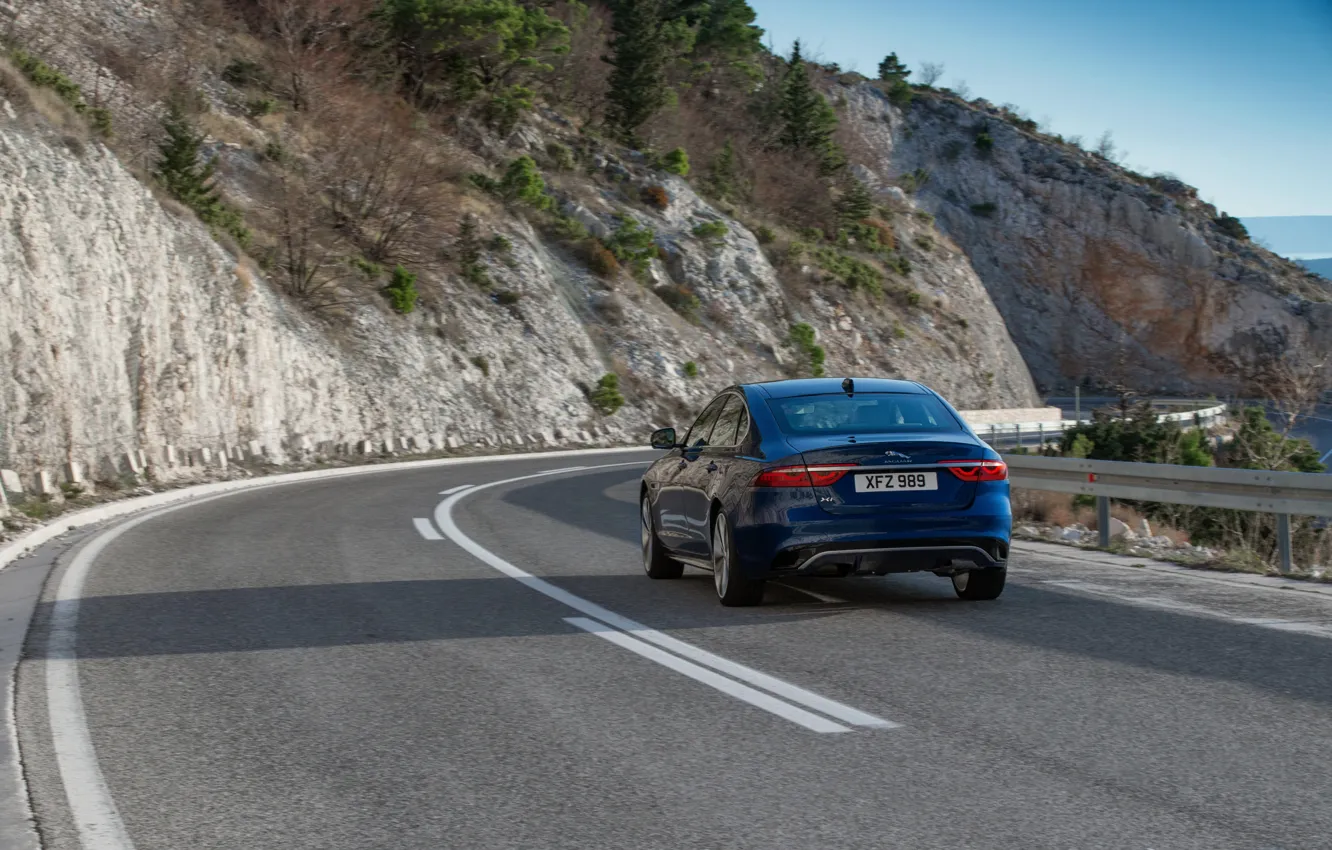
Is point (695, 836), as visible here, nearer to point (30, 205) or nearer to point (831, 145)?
point (30, 205)

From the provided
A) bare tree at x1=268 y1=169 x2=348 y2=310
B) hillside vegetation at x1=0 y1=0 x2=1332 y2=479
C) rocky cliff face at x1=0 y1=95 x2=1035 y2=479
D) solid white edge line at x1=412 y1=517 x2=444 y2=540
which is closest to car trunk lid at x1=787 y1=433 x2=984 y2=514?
solid white edge line at x1=412 y1=517 x2=444 y2=540

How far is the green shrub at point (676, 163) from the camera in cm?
6153

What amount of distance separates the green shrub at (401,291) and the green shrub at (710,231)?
18.8m

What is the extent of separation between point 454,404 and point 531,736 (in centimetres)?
3632

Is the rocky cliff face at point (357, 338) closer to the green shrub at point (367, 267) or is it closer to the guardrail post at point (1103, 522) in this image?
the green shrub at point (367, 267)

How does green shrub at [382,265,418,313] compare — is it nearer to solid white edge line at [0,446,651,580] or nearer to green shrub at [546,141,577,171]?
solid white edge line at [0,446,651,580]

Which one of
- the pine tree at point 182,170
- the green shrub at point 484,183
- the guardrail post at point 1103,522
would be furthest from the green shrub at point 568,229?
the guardrail post at point 1103,522

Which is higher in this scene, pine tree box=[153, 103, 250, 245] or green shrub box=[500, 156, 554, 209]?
green shrub box=[500, 156, 554, 209]

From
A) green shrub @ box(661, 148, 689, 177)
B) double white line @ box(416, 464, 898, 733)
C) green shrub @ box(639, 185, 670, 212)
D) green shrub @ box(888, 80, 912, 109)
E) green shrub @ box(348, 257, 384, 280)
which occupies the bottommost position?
double white line @ box(416, 464, 898, 733)

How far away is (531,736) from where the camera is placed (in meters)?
5.76

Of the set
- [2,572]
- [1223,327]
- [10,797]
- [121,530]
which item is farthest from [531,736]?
[1223,327]

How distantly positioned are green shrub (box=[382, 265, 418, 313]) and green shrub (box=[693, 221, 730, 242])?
18.8 m

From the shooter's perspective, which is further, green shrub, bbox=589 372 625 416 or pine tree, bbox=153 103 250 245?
green shrub, bbox=589 372 625 416

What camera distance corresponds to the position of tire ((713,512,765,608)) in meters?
9.12
